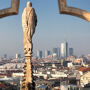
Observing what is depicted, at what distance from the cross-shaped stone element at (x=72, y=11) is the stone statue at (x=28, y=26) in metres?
0.55

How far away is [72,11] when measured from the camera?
11.1 feet

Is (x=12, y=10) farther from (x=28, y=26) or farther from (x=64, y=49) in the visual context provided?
(x=64, y=49)

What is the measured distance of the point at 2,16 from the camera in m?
3.43

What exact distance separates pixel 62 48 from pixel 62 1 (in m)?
127

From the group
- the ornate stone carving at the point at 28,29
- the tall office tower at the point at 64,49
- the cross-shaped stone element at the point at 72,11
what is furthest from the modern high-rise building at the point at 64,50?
the ornate stone carving at the point at 28,29

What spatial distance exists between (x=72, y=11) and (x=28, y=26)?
720 mm

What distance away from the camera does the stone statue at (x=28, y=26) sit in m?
3.00

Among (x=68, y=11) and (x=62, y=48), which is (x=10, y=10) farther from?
(x=62, y=48)

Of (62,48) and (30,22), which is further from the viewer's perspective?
(62,48)

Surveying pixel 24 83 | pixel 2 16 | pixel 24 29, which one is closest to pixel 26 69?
pixel 24 83

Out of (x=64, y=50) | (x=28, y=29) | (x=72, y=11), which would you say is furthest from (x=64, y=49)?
(x=28, y=29)

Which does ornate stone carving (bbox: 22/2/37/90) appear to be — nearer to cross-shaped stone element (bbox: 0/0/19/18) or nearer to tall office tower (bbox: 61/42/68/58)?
cross-shaped stone element (bbox: 0/0/19/18)

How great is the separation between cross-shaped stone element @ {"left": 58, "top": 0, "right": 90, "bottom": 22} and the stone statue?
55cm

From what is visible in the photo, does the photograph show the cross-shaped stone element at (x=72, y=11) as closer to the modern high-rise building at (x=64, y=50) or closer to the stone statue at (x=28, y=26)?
the stone statue at (x=28, y=26)
